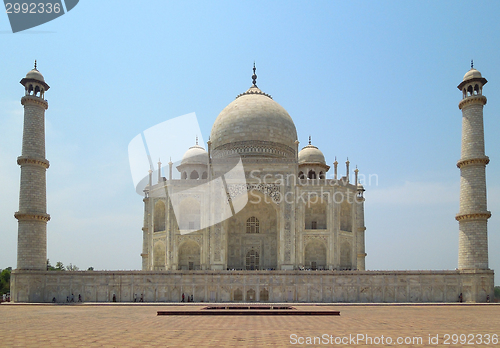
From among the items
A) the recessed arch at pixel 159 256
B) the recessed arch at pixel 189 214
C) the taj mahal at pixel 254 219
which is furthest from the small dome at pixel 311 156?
the recessed arch at pixel 159 256

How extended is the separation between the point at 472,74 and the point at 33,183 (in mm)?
23935

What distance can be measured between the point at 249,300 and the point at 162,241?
805 cm

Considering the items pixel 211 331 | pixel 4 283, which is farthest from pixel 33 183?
pixel 4 283

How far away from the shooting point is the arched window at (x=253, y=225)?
3197 cm

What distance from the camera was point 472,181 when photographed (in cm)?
2608

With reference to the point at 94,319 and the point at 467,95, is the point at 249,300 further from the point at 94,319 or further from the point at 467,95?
the point at 467,95

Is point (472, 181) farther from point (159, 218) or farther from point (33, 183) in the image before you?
point (33, 183)

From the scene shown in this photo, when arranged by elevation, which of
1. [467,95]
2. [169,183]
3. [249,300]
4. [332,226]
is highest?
[467,95]

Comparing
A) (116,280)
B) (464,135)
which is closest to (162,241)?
(116,280)

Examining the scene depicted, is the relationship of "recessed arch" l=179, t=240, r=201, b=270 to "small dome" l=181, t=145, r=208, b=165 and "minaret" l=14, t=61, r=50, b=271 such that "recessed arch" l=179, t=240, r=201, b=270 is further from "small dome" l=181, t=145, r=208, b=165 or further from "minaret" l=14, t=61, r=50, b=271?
"minaret" l=14, t=61, r=50, b=271

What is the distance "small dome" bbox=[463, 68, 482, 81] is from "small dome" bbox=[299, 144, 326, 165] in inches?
476

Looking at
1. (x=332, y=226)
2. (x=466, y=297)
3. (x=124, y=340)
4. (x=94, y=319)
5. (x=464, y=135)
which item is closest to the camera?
(x=124, y=340)

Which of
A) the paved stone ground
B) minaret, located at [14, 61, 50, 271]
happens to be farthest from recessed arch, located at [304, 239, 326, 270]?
the paved stone ground

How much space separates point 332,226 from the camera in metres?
30.1
